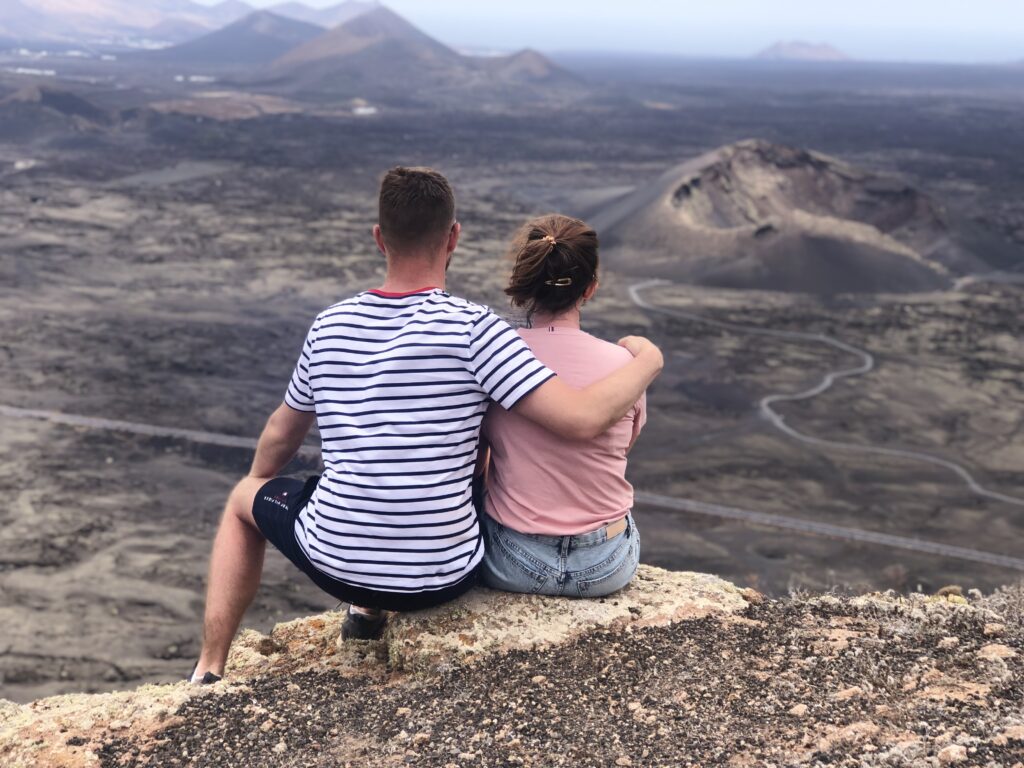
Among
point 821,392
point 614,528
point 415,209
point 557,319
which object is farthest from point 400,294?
point 821,392

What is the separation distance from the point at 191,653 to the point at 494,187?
24.4 metres

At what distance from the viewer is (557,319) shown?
2.97 m

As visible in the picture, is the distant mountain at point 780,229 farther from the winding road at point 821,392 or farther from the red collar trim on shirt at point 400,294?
the red collar trim on shirt at point 400,294

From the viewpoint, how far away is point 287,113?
160 ft

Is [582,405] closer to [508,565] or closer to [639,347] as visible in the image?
[639,347]

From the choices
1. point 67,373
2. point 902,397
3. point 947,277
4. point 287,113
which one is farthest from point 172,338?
point 287,113

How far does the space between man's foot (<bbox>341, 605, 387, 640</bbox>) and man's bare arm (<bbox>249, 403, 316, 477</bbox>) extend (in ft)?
1.63

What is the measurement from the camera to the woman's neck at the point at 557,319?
117 inches

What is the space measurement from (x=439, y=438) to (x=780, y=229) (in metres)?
19.6

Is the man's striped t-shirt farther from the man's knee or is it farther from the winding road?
the winding road

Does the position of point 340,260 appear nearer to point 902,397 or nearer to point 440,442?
point 902,397

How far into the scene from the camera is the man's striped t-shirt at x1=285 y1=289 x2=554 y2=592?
269cm

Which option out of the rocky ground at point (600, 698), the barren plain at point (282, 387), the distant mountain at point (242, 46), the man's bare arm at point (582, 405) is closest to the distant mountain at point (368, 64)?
the distant mountain at point (242, 46)

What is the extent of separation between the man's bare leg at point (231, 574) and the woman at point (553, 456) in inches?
27.0
